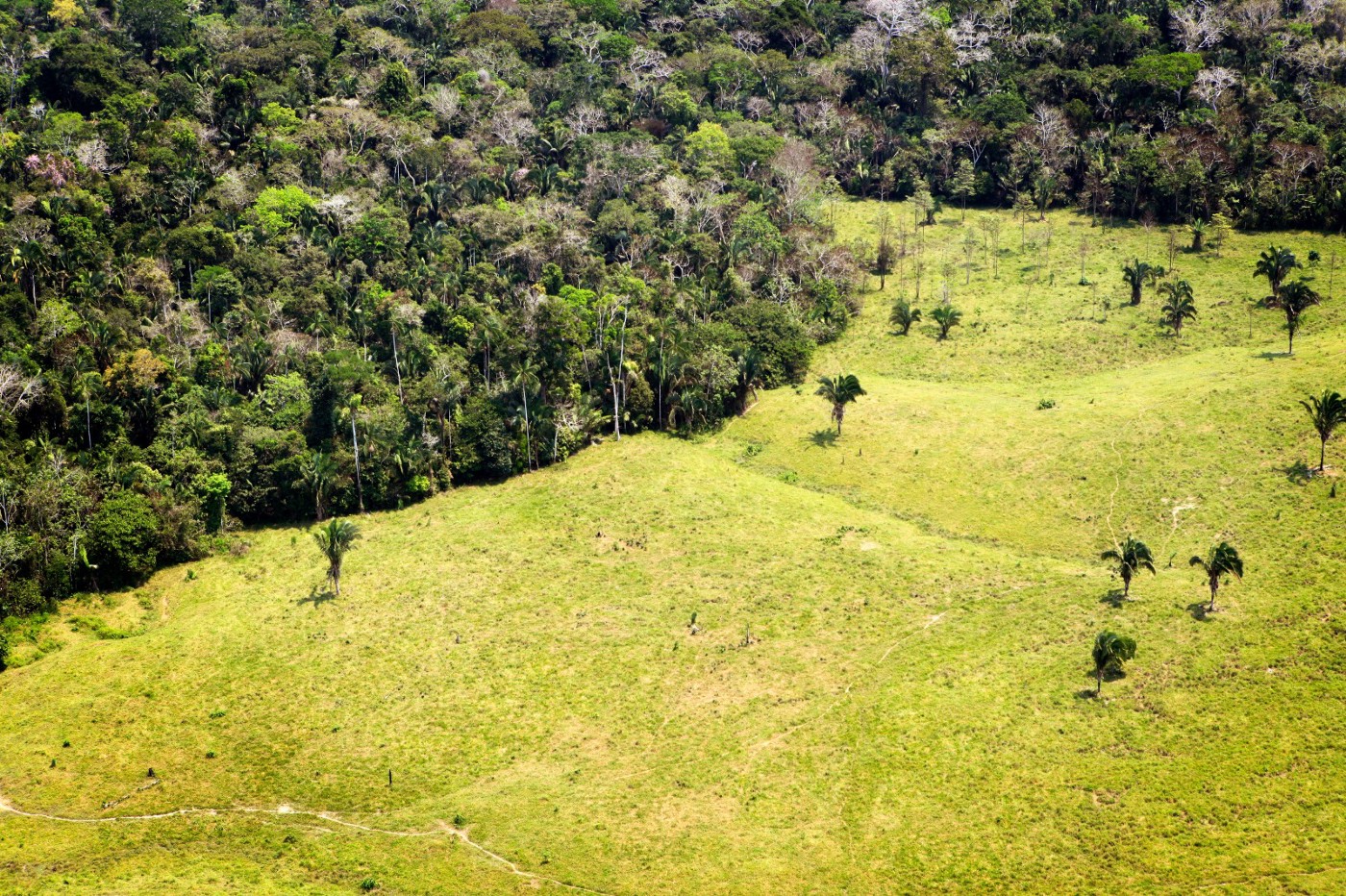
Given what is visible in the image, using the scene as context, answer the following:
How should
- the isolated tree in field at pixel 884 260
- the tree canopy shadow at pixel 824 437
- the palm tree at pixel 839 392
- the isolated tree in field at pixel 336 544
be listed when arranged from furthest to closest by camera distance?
the isolated tree in field at pixel 884 260 < the tree canopy shadow at pixel 824 437 < the palm tree at pixel 839 392 < the isolated tree in field at pixel 336 544

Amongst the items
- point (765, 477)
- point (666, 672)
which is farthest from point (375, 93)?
point (666, 672)

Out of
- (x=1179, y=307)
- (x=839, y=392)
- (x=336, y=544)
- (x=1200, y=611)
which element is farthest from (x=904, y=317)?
(x=336, y=544)

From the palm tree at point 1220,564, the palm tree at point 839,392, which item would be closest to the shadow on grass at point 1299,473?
the palm tree at point 1220,564

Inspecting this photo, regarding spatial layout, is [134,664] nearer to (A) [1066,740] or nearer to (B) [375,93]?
(A) [1066,740]

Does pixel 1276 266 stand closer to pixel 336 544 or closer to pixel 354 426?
pixel 354 426

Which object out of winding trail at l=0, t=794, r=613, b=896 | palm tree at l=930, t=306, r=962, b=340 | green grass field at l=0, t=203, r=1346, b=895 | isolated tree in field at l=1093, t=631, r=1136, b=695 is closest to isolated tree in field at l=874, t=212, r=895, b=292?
palm tree at l=930, t=306, r=962, b=340

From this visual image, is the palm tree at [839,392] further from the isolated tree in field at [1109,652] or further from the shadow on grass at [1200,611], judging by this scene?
the isolated tree in field at [1109,652]
